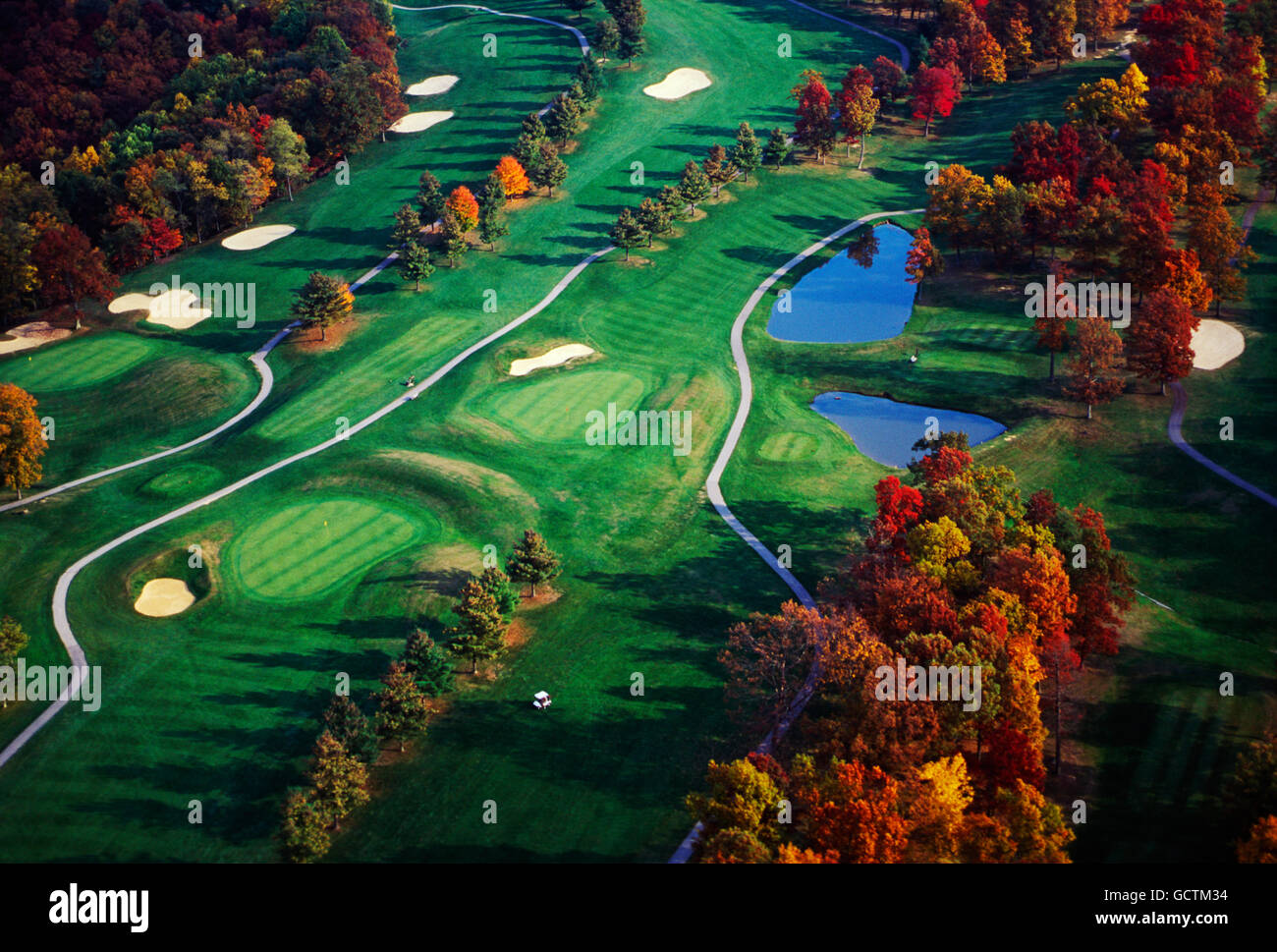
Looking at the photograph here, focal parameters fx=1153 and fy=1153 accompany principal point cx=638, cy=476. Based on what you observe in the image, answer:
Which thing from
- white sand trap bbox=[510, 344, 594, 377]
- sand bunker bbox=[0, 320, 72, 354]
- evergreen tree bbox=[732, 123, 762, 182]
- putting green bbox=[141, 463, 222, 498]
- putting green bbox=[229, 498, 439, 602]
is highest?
evergreen tree bbox=[732, 123, 762, 182]

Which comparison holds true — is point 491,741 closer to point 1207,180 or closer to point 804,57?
point 1207,180

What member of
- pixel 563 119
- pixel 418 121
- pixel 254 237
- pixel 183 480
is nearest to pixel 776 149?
pixel 563 119

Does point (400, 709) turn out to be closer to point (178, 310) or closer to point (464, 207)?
point (178, 310)

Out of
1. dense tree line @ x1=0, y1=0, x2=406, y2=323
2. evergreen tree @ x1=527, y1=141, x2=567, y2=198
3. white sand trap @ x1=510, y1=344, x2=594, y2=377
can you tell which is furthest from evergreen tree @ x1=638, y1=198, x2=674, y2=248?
dense tree line @ x1=0, y1=0, x2=406, y2=323

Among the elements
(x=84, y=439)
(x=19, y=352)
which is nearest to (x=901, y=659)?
(x=84, y=439)

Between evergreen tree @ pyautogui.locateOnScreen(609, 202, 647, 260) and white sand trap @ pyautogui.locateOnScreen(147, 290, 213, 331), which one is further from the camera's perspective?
evergreen tree @ pyautogui.locateOnScreen(609, 202, 647, 260)

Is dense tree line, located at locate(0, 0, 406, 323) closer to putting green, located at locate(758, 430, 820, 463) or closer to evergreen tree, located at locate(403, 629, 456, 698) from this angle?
evergreen tree, located at locate(403, 629, 456, 698)
